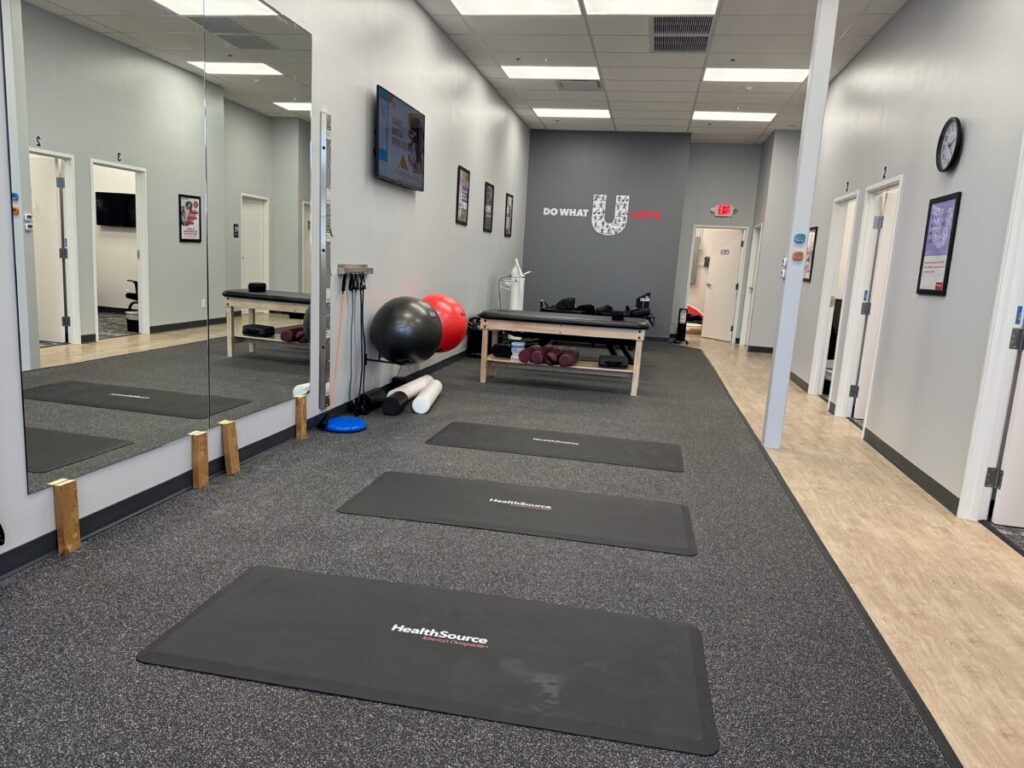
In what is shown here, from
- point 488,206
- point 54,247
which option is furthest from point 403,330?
point 488,206

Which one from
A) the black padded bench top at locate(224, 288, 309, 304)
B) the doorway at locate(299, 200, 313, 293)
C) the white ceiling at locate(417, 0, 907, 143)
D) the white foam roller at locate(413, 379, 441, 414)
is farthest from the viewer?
the white ceiling at locate(417, 0, 907, 143)

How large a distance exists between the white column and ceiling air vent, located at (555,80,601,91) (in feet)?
12.6

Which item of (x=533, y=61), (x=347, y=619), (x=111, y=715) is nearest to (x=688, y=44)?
(x=533, y=61)

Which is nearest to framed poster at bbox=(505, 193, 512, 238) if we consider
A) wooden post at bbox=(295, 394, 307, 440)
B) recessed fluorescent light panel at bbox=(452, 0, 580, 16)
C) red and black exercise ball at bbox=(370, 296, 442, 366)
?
recessed fluorescent light panel at bbox=(452, 0, 580, 16)

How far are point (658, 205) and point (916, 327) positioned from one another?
700 centimetres

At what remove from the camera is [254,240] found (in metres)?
4.06

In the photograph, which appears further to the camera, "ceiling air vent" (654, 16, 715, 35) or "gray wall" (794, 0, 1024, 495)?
"ceiling air vent" (654, 16, 715, 35)

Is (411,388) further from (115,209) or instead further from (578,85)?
(578,85)

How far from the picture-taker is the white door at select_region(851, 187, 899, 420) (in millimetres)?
5451

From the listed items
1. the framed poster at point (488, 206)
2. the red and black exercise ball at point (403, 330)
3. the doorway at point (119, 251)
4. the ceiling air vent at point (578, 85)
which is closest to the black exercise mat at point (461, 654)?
the doorway at point (119, 251)

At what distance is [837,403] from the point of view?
20.3 ft

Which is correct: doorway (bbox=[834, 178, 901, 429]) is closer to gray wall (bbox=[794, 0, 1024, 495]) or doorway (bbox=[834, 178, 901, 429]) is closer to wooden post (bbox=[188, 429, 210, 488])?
gray wall (bbox=[794, 0, 1024, 495])

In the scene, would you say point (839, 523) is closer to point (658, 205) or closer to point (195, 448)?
point (195, 448)

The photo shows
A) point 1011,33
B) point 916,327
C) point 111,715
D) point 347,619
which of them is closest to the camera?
point 111,715
